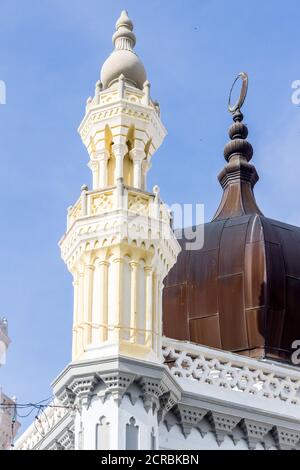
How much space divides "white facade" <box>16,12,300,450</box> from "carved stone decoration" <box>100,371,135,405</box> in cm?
1

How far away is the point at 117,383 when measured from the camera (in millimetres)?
18656

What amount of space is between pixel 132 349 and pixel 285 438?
3.02m

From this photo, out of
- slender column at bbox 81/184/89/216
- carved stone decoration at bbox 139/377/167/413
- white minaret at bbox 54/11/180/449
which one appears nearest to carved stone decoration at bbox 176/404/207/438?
white minaret at bbox 54/11/180/449

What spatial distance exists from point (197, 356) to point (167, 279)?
5.33 meters

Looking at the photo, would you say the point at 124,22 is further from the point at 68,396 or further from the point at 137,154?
the point at 68,396

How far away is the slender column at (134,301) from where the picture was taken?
63.0 feet

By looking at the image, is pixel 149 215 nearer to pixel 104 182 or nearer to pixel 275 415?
pixel 104 182

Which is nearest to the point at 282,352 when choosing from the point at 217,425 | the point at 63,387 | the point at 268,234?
the point at 268,234

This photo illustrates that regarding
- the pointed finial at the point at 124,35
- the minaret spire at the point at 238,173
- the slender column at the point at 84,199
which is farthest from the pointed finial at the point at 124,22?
the minaret spire at the point at 238,173

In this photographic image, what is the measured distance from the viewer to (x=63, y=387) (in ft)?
63.0

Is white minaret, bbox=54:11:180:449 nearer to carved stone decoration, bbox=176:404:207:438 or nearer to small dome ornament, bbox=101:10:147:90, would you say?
small dome ornament, bbox=101:10:147:90

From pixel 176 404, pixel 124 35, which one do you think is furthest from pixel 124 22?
pixel 176 404

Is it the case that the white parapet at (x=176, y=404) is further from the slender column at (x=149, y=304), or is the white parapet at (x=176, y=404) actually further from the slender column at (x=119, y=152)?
the slender column at (x=119, y=152)

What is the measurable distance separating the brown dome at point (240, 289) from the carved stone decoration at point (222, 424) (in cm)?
375
